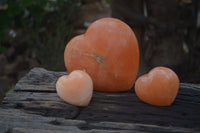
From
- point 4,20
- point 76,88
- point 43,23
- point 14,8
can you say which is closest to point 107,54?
point 76,88

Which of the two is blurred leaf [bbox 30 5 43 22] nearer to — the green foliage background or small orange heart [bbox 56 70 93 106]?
the green foliage background

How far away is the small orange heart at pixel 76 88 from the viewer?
1.10 m

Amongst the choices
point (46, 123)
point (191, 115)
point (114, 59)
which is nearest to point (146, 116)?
point (191, 115)

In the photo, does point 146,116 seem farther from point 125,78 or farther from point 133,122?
point 125,78

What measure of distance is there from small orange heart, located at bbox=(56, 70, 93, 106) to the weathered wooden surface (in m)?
0.04

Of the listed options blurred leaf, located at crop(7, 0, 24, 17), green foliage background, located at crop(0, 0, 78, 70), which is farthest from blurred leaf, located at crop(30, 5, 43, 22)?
blurred leaf, located at crop(7, 0, 24, 17)

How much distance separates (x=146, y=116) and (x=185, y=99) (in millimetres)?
309

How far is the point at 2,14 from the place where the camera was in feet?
8.20

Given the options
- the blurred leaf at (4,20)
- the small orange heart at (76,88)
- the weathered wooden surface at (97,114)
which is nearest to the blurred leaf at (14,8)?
the blurred leaf at (4,20)

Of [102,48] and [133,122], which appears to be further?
[102,48]

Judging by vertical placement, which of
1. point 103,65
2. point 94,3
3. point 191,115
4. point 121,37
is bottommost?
point 94,3

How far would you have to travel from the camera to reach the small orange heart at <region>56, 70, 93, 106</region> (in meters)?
1.10

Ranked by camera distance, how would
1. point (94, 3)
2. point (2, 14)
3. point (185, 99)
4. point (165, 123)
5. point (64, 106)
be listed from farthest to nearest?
point (94, 3), point (2, 14), point (185, 99), point (64, 106), point (165, 123)

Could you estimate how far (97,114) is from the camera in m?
1.08
